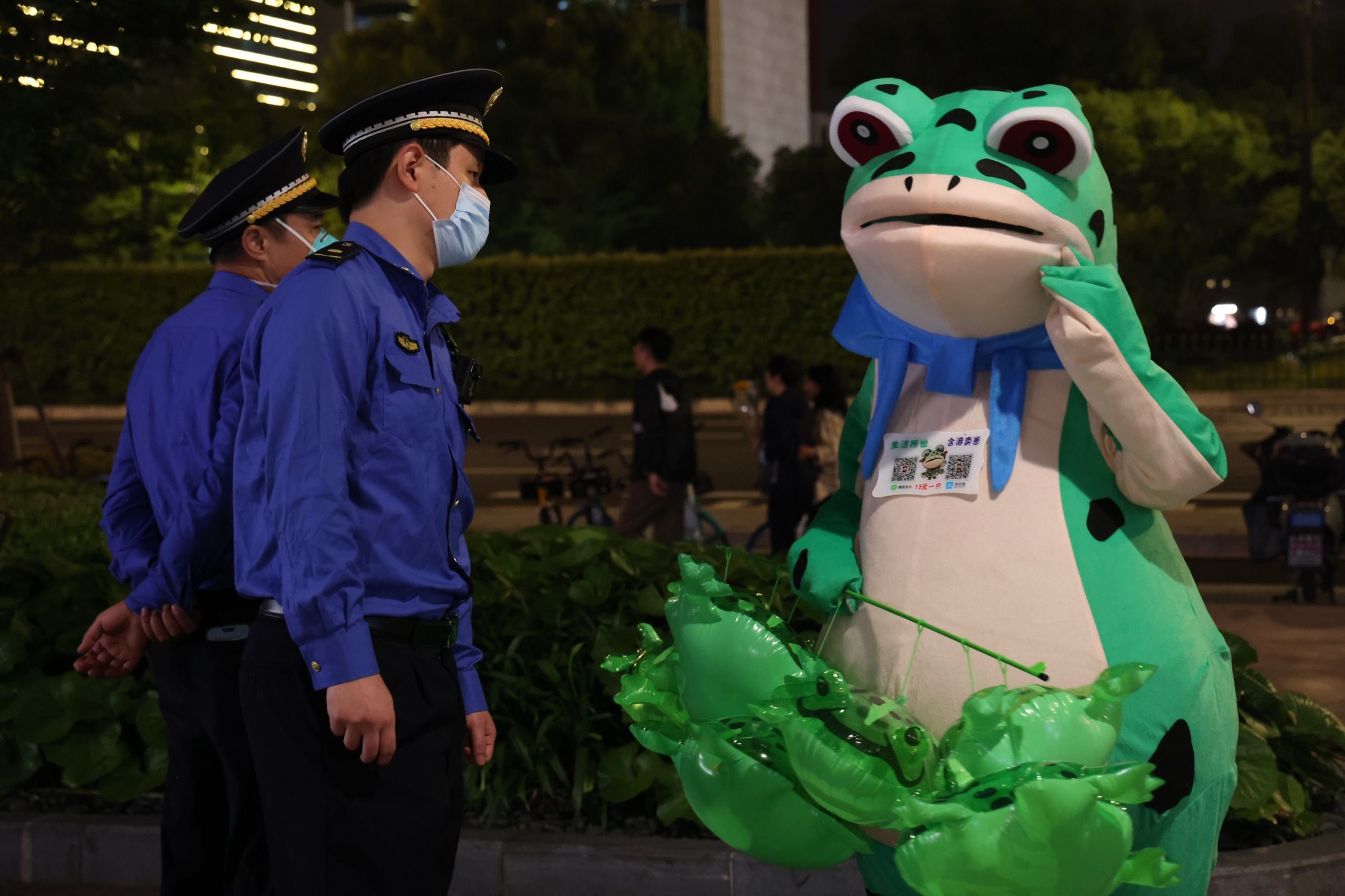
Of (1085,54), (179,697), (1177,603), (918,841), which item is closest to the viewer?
(918,841)

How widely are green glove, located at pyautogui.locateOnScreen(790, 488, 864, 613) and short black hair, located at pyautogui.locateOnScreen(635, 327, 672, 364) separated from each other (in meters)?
6.56

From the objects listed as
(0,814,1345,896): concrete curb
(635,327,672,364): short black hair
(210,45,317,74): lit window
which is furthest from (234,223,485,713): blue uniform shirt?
(210,45,317,74): lit window

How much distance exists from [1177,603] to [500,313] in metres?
28.1

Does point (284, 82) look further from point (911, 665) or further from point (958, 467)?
point (911, 665)

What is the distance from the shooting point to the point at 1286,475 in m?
9.31

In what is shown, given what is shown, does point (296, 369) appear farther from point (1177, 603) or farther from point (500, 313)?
point (500, 313)

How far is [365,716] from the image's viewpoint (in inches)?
96.6

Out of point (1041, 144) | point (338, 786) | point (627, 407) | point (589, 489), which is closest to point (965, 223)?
point (1041, 144)

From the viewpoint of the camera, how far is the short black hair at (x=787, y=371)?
31.7 feet

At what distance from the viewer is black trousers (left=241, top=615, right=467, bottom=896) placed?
2.59 m

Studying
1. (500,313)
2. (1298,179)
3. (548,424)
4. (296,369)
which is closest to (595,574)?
(296,369)

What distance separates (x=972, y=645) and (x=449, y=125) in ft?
4.84

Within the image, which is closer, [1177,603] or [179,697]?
[1177,603]

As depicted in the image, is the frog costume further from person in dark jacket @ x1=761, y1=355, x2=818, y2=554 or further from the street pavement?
person in dark jacket @ x1=761, y1=355, x2=818, y2=554
